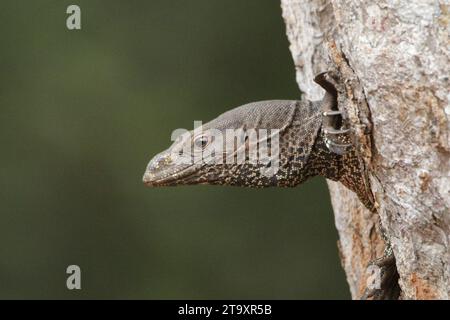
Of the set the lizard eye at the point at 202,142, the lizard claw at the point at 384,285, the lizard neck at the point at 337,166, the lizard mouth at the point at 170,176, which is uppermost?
the lizard eye at the point at 202,142

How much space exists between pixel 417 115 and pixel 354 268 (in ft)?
5.26

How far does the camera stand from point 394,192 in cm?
326

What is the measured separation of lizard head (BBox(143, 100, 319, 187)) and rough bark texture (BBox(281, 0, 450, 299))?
0.45 metres

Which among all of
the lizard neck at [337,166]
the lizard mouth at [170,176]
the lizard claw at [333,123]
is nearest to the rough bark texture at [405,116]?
the lizard claw at [333,123]

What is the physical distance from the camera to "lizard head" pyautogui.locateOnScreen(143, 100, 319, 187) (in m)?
3.82

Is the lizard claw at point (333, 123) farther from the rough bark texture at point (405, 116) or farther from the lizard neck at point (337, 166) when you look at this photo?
the rough bark texture at point (405, 116)

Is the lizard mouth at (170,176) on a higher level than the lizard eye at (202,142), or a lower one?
lower

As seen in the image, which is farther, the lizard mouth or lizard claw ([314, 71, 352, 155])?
the lizard mouth

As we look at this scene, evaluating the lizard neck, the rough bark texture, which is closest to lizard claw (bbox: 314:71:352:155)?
the lizard neck

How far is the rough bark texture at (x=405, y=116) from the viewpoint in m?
3.05

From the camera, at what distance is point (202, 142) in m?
3.92

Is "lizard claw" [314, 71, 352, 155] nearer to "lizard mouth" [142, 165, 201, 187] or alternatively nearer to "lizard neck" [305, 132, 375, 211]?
"lizard neck" [305, 132, 375, 211]

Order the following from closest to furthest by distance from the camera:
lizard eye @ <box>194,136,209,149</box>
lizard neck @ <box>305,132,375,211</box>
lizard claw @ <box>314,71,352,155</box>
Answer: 1. lizard claw @ <box>314,71,352,155</box>
2. lizard neck @ <box>305,132,375,211</box>
3. lizard eye @ <box>194,136,209,149</box>

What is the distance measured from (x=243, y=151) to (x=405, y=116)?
2.86ft
